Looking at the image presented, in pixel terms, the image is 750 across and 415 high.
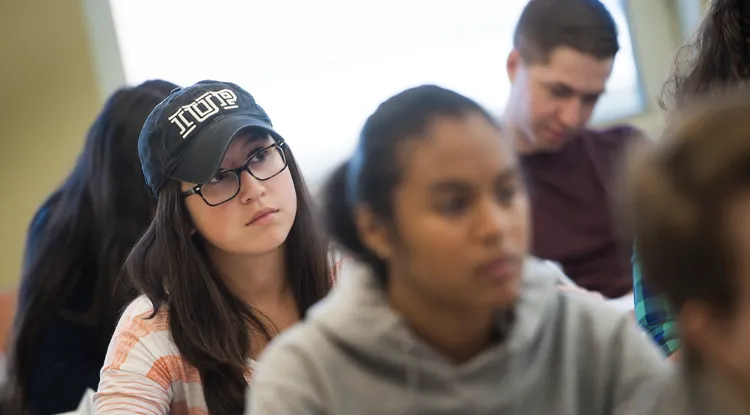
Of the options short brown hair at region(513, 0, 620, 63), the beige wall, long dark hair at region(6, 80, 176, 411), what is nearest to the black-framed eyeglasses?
long dark hair at region(6, 80, 176, 411)

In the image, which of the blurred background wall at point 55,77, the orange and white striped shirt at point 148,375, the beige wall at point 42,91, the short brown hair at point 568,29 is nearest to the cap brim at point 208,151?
the orange and white striped shirt at point 148,375

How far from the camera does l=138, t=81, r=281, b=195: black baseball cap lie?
54.6 inches

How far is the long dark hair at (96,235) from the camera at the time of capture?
180cm

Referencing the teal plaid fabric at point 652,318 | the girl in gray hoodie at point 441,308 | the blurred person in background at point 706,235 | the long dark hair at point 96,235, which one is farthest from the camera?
the long dark hair at point 96,235

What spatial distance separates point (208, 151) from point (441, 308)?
593 mm

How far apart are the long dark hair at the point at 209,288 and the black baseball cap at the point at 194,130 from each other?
0.04 metres

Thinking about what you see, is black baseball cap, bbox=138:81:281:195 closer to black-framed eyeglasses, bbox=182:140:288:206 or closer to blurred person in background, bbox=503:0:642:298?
black-framed eyeglasses, bbox=182:140:288:206

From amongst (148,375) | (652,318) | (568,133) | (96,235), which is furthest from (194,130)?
(568,133)

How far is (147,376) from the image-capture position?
1360 mm

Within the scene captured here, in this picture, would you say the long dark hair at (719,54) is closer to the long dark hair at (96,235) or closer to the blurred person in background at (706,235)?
the blurred person in background at (706,235)

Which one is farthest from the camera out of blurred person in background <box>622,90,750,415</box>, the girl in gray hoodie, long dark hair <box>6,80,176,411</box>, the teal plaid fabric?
long dark hair <box>6,80,176,411</box>

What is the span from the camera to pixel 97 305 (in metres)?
1.80

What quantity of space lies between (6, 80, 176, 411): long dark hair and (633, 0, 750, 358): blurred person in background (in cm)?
97

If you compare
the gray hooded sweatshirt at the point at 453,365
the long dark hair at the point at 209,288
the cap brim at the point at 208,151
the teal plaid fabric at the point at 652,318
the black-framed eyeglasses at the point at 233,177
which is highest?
the cap brim at the point at 208,151
